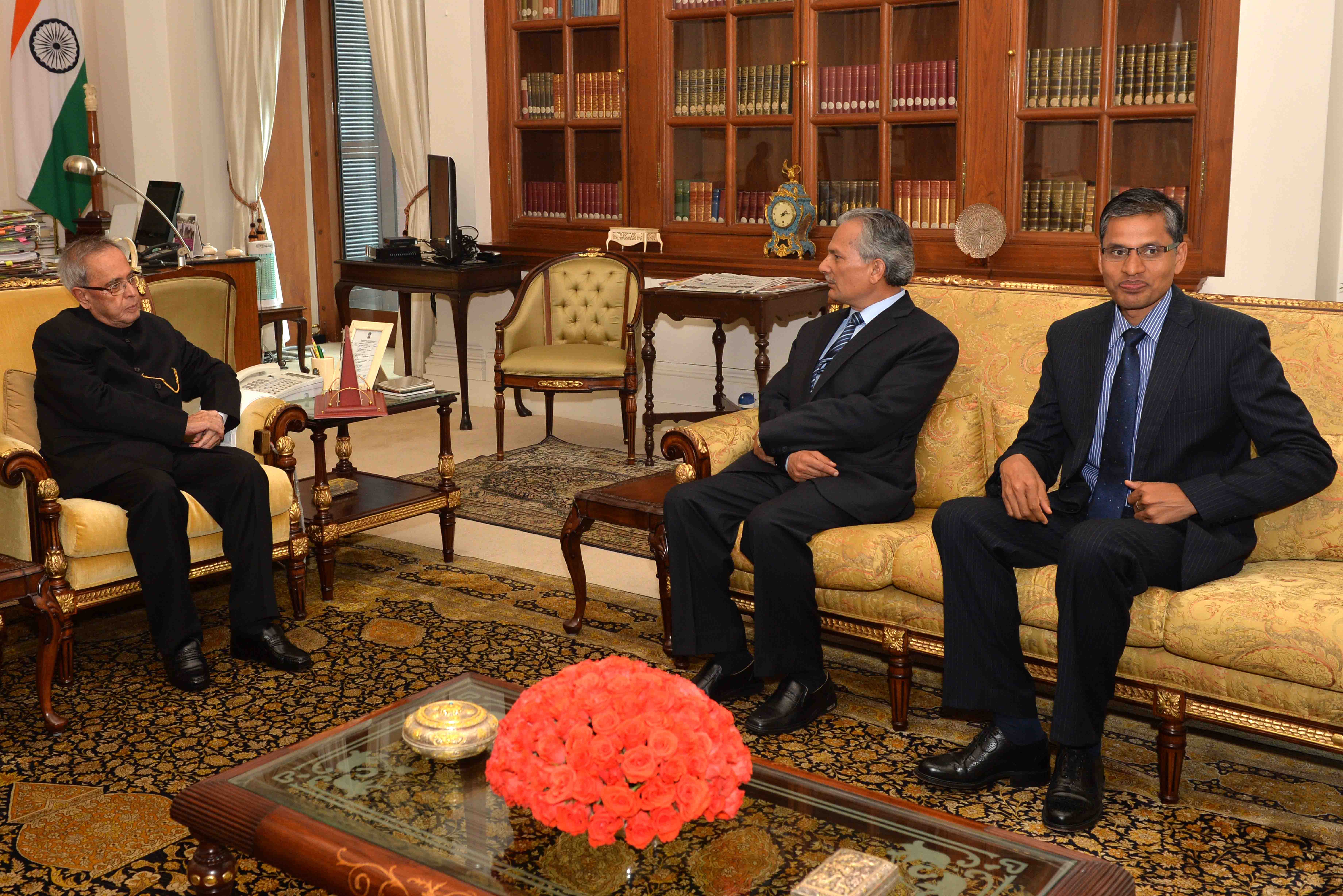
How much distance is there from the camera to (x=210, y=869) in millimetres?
2096

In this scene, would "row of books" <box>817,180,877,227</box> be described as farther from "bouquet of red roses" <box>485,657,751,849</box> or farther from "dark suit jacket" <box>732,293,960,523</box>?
"bouquet of red roses" <box>485,657,751,849</box>

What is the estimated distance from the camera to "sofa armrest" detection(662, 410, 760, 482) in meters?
3.40

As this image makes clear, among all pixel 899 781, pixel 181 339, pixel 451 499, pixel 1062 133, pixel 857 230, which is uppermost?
pixel 1062 133

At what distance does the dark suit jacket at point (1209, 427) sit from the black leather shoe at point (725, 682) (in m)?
0.86

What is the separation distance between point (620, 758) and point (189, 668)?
1925mm

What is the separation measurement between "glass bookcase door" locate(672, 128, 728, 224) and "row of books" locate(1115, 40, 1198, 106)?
6.15 ft

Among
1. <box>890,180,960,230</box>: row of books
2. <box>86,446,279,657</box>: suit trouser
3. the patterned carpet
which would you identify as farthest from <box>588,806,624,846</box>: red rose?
<box>890,180,960,230</box>: row of books

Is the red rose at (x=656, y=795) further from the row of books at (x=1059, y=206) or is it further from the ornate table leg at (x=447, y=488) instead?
the row of books at (x=1059, y=206)

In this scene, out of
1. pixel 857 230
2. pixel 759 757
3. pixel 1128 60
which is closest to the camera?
pixel 759 757

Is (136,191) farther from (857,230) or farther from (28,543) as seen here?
(857,230)

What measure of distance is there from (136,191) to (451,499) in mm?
2739

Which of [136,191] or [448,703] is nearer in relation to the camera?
[448,703]

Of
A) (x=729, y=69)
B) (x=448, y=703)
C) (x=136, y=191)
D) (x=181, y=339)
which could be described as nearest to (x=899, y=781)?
(x=448, y=703)

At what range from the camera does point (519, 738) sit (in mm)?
1823
